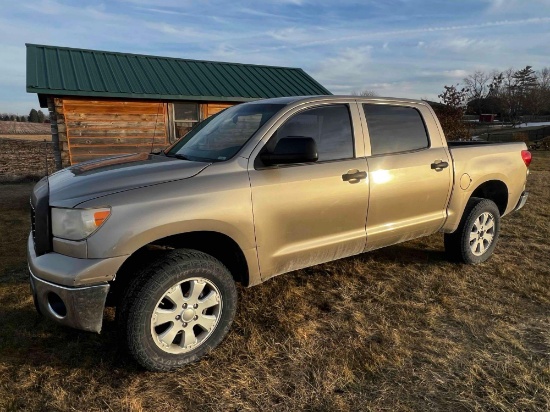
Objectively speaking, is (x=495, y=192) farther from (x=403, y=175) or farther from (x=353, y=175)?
(x=353, y=175)

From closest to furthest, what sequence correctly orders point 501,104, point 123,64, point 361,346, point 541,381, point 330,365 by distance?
point 541,381 → point 330,365 → point 361,346 → point 123,64 → point 501,104

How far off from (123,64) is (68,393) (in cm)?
1041

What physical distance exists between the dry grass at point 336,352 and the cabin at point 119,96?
6.54 metres

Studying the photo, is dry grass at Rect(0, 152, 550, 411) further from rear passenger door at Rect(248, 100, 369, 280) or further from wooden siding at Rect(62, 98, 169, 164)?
wooden siding at Rect(62, 98, 169, 164)

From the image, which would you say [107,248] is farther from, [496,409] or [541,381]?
[541,381]

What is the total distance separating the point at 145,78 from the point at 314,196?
9.25 metres

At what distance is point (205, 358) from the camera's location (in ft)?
9.25

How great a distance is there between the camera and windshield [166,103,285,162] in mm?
3139

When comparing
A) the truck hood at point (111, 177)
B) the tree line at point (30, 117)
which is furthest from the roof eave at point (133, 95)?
the tree line at point (30, 117)

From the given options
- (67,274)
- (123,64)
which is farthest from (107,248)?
(123,64)

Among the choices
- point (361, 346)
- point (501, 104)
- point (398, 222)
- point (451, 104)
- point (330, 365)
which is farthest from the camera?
point (501, 104)

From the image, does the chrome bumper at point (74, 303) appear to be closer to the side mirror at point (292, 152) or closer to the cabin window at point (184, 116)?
the side mirror at point (292, 152)

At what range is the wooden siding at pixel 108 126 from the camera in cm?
1001

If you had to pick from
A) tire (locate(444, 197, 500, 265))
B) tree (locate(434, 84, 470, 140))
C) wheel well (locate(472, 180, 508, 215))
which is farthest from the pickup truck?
tree (locate(434, 84, 470, 140))
